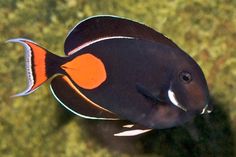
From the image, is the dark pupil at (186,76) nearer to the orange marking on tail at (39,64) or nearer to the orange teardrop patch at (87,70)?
the orange teardrop patch at (87,70)

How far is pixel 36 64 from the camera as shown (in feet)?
5.91

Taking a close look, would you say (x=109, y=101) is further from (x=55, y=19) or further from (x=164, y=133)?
(x=55, y=19)

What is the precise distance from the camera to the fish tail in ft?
5.85

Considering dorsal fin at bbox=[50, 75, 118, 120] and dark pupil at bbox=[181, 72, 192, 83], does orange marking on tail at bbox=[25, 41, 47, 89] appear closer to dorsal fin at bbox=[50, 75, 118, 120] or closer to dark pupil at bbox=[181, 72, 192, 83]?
dorsal fin at bbox=[50, 75, 118, 120]

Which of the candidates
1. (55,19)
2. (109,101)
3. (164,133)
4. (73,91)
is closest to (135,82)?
(109,101)

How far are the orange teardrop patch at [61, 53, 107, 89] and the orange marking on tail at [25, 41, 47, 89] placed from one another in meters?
0.11

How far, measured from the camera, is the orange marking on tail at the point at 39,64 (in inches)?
70.8

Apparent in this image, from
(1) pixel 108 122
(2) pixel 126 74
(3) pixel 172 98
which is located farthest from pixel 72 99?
(1) pixel 108 122

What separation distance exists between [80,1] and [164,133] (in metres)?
1.06

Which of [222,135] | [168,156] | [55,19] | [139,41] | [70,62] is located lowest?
[168,156]

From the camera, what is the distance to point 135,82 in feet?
6.14

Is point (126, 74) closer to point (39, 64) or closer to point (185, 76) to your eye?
point (185, 76)

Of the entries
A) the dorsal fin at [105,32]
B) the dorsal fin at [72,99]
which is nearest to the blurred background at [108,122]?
the dorsal fin at [72,99]

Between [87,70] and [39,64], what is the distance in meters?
0.21
